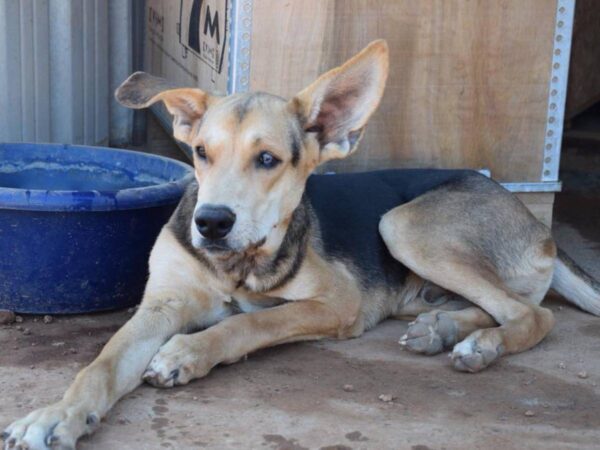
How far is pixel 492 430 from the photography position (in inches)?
164

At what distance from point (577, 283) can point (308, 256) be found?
1652 mm

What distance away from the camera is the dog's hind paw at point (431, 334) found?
195 inches

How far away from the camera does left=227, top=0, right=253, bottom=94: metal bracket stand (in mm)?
5762

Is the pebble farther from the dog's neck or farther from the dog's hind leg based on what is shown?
the dog's hind leg

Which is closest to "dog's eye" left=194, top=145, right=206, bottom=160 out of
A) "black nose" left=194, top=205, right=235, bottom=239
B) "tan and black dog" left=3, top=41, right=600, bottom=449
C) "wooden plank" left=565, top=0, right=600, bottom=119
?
"tan and black dog" left=3, top=41, right=600, bottom=449

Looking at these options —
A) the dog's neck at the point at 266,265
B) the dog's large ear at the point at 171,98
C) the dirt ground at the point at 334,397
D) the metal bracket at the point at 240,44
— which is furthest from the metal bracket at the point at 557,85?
the dog's large ear at the point at 171,98

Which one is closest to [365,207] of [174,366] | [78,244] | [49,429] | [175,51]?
[78,244]

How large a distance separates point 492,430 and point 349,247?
1457mm

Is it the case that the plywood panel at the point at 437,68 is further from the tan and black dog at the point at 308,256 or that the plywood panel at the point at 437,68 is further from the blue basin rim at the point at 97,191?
the blue basin rim at the point at 97,191

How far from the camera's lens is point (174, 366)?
14.1 ft

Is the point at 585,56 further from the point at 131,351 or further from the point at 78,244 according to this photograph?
the point at 131,351

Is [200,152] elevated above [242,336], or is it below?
above

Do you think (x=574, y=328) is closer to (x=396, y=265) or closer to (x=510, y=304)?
(x=510, y=304)

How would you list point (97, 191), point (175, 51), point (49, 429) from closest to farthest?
point (49, 429)
point (97, 191)
point (175, 51)
